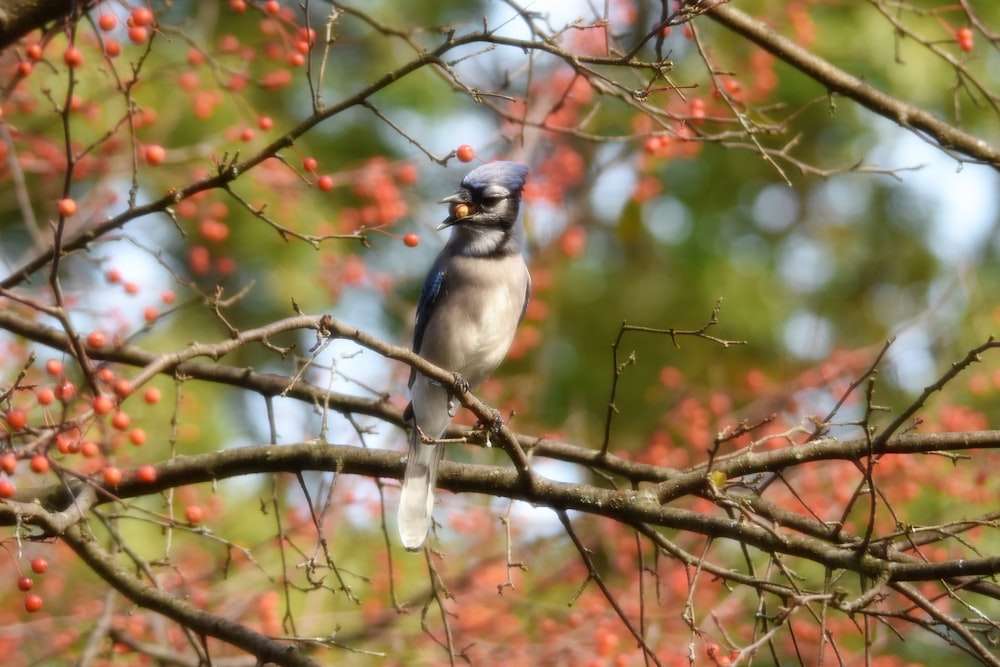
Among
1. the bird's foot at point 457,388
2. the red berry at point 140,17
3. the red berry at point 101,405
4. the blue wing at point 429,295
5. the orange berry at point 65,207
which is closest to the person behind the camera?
the red berry at point 101,405

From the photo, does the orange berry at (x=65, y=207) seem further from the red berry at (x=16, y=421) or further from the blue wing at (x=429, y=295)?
the blue wing at (x=429, y=295)

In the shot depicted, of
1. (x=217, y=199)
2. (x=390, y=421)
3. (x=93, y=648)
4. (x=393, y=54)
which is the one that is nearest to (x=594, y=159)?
(x=393, y=54)

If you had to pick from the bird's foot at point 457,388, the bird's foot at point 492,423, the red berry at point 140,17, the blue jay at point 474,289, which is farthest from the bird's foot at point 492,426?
the red berry at point 140,17

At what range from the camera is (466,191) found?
468 cm

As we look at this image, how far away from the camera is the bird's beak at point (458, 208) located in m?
4.56

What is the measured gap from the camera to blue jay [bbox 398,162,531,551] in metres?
4.59

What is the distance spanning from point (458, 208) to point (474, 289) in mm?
344

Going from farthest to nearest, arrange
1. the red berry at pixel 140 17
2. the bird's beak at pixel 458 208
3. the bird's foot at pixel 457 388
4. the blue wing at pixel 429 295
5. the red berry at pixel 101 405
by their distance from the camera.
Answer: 1. the blue wing at pixel 429 295
2. the bird's beak at pixel 458 208
3. the bird's foot at pixel 457 388
4. the red berry at pixel 140 17
5. the red berry at pixel 101 405

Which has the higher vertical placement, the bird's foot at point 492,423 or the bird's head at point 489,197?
the bird's head at point 489,197

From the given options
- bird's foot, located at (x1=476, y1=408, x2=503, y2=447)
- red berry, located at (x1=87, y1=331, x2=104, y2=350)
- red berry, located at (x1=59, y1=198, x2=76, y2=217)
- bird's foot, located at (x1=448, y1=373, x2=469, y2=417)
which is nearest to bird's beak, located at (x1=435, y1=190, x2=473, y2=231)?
bird's foot, located at (x1=448, y1=373, x2=469, y2=417)

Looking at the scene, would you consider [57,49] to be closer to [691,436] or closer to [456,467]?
[456,467]

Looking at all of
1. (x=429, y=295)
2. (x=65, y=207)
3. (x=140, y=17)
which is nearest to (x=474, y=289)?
(x=429, y=295)

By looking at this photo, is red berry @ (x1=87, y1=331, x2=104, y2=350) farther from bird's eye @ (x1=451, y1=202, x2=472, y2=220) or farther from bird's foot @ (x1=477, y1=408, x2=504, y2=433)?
bird's eye @ (x1=451, y1=202, x2=472, y2=220)

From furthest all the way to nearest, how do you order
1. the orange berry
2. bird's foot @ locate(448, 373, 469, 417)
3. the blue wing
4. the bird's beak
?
the blue wing, the bird's beak, bird's foot @ locate(448, 373, 469, 417), the orange berry
